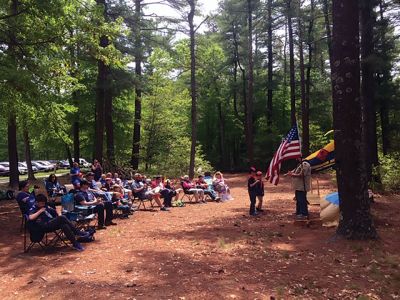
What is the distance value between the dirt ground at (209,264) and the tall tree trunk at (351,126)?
44cm

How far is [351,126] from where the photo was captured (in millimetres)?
7398

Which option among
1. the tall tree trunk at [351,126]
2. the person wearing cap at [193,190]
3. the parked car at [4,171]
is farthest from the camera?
the parked car at [4,171]

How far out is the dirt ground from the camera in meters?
5.10

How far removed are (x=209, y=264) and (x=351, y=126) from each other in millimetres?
3627

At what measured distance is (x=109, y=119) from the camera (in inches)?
799

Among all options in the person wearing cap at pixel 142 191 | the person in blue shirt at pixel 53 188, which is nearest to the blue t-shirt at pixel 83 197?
the person wearing cap at pixel 142 191

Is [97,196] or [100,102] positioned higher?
[100,102]

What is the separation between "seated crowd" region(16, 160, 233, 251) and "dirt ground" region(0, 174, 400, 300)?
0.46 meters

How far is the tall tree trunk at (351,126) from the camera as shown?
7398mm

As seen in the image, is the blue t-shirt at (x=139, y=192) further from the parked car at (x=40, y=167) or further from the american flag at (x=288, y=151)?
the parked car at (x=40, y=167)

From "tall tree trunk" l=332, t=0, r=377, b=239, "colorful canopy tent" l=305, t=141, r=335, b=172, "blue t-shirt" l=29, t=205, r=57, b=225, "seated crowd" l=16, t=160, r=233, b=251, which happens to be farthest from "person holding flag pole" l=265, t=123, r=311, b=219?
"blue t-shirt" l=29, t=205, r=57, b=225

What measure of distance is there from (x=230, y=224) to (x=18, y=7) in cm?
748

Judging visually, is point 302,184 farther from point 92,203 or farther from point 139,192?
point 139,192

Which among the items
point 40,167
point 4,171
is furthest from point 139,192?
point 40,167
